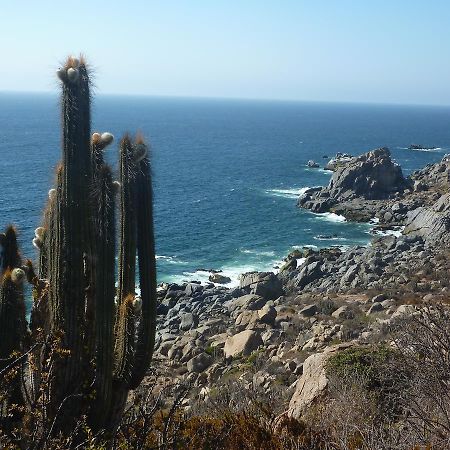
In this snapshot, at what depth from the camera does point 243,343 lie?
21828 millimetres

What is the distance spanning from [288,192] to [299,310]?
1631 inches

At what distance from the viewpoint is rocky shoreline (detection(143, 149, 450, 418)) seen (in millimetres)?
18141

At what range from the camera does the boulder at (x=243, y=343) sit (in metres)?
21.5

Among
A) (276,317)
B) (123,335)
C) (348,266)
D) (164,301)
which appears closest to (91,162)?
(123,335)

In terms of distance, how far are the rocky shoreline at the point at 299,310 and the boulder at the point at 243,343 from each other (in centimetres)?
4

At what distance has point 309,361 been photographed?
15109mm

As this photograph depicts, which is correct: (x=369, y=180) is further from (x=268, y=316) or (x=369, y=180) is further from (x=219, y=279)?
(x=268, y=316)

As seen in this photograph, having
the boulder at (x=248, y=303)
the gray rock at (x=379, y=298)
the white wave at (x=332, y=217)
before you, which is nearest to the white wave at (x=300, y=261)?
the boulder at (x=248, y=303)

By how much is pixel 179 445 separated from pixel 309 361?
863 centimetres

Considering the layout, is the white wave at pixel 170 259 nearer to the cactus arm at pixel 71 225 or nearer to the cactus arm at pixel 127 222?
the cactus arm at pixel 127 222

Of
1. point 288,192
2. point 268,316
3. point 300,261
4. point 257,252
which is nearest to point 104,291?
point 268,316

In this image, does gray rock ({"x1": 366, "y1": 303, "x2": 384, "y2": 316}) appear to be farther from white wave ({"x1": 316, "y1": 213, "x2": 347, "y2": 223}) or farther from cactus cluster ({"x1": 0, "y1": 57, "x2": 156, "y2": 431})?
white wave ({"x1": 316, "y1": 213, "x2": 347, "y2": 223})

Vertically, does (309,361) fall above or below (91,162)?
below

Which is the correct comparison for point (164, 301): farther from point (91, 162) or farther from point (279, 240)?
point (91, 162)
